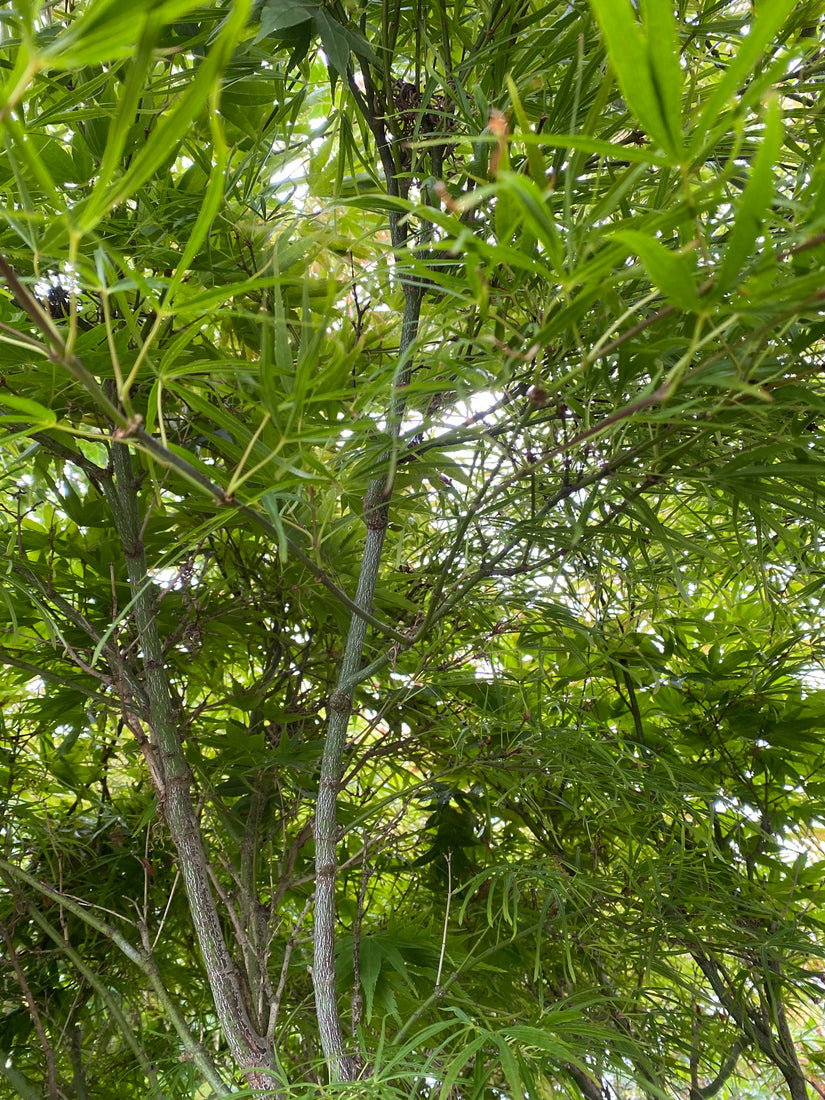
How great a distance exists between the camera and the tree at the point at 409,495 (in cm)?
18

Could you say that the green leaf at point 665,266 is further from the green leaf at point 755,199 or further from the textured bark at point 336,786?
the textured bark at point 336,786

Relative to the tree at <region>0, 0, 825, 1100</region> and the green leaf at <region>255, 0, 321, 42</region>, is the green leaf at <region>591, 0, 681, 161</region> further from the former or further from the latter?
the green leaf at <region>255, 0, 321, 42</region>

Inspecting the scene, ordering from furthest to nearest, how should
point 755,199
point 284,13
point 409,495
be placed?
point 409,495
point 284,13
point 755,199

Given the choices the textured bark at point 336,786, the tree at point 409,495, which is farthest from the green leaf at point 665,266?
the textured bark at point 336,786

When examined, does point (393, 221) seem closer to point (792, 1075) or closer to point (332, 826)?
point (332, 826)

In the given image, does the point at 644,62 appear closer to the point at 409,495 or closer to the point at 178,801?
the point at 409,495

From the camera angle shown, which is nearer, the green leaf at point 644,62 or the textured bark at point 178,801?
the green leaf at point 644,62

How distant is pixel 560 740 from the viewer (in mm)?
425

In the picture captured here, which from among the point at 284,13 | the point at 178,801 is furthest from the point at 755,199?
the point at 178,801

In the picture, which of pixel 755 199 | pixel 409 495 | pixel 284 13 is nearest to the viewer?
pixel 755 199

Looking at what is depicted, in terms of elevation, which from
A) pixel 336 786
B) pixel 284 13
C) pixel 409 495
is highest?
pixel 284 13

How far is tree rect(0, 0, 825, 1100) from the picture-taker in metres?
0.18

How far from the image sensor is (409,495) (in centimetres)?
39

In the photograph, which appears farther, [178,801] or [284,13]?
[178,801]
